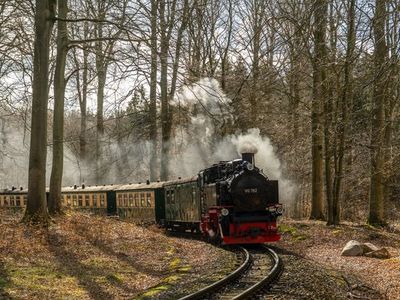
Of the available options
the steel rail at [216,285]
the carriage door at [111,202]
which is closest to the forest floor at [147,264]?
the steel rail at [216,285]

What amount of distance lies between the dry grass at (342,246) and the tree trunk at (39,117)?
732 cm

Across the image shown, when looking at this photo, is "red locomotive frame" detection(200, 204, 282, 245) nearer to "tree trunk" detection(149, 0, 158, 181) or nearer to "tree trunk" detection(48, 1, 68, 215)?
"tree trunk" detection(149, 0, 158, 181)

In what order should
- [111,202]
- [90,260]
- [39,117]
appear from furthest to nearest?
[111,202], [39,117], [90,260]

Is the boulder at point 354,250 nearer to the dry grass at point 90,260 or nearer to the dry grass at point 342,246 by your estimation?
the dry grass at point 342,246

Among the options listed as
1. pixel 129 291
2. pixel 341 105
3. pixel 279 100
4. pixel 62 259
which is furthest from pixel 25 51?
pixel 279 100

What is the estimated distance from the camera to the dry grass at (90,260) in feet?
30.1

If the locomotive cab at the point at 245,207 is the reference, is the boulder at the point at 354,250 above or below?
below

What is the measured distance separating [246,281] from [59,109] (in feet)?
33.9

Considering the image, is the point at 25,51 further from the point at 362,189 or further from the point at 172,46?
the point at 362,189

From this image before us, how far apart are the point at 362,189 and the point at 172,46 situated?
75.6ft

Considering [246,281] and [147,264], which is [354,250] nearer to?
[246,281]

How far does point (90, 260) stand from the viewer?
12.1 m

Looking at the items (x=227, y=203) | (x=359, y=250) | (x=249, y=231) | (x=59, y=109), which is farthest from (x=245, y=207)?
(x=59, y=109)

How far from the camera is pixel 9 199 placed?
32.1 meters
